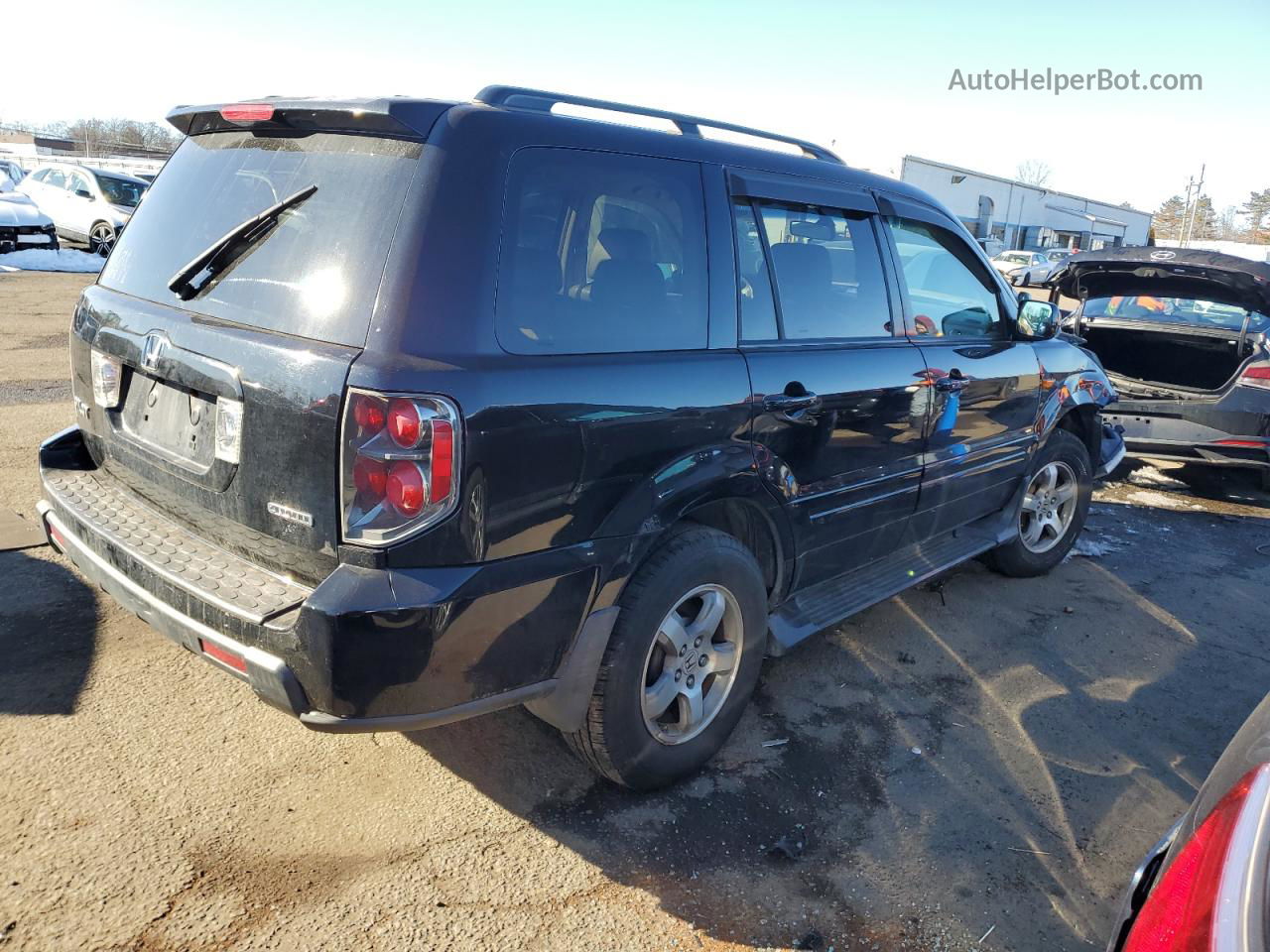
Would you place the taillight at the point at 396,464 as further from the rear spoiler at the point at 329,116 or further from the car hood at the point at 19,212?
the car hood at the point at 19,212

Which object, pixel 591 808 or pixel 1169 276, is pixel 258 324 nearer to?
pixel 591 808

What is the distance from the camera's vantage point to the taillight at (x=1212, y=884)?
129 centimetres

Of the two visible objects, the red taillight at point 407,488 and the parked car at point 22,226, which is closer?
the red taillight at point 407,488

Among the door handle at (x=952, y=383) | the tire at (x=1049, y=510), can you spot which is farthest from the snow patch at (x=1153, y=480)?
the door handle at (x=952, y=383)

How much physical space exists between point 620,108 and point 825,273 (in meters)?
1.00

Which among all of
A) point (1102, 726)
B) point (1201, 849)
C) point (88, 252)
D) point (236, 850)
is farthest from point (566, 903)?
point (88, 252)

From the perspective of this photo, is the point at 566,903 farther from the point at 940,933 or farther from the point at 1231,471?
the point at 1231,471

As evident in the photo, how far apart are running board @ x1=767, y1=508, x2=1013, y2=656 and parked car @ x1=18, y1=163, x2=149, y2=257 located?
18.1 m

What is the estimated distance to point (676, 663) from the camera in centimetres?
291

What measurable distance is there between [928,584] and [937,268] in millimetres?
1803

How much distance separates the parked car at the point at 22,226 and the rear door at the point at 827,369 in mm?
18290

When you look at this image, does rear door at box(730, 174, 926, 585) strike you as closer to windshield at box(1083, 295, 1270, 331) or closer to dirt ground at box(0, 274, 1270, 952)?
dirt ground at box(0, 274, 1270, 952)

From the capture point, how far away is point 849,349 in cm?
337

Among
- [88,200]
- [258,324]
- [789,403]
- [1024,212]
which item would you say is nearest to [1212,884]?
[789,403]
